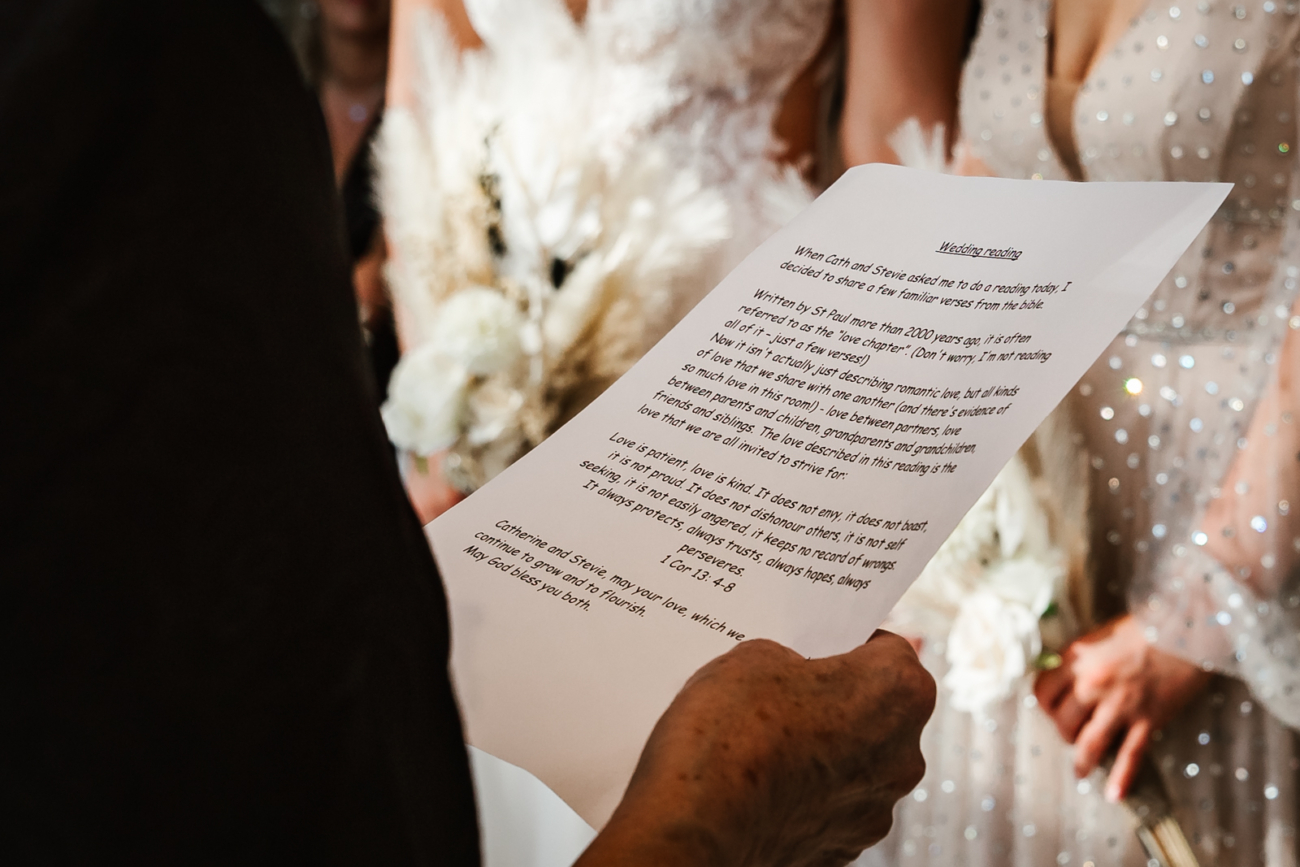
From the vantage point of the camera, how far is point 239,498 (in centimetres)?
13

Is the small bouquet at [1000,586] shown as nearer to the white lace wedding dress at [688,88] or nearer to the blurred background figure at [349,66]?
the white lace wedding dress at [688,88]

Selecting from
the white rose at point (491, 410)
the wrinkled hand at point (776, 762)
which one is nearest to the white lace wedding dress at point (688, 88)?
the white rose at point (491, 410)

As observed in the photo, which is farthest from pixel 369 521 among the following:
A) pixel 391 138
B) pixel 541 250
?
pixel 391 138

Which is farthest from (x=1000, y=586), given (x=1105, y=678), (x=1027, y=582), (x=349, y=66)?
(x=349, y=66)

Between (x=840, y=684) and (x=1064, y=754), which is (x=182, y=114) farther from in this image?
(x=1064, y=754)

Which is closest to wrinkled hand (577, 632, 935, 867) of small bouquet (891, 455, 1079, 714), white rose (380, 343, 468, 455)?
small bouquet (891, 455, 1079, 714)

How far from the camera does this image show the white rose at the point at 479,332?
683 mm

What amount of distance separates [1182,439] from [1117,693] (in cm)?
20

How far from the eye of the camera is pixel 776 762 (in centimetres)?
21

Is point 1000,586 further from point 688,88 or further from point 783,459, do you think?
point 688,88

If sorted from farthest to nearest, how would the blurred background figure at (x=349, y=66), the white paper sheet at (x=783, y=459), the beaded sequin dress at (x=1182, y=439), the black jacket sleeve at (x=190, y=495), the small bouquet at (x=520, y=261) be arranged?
the blurred background figure at (x=349, y=66)
the small bouquet at (x=520, y=261)
the beaded sequin dress at (x=1182, y=439)
the white paper sheet at (x=783, y=459)
the black jacket sleeve at (x=190, y=495)

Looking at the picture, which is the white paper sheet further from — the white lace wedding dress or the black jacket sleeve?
the white lace wedding dress

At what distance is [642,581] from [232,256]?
18 cm

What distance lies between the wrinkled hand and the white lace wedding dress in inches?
21.0
